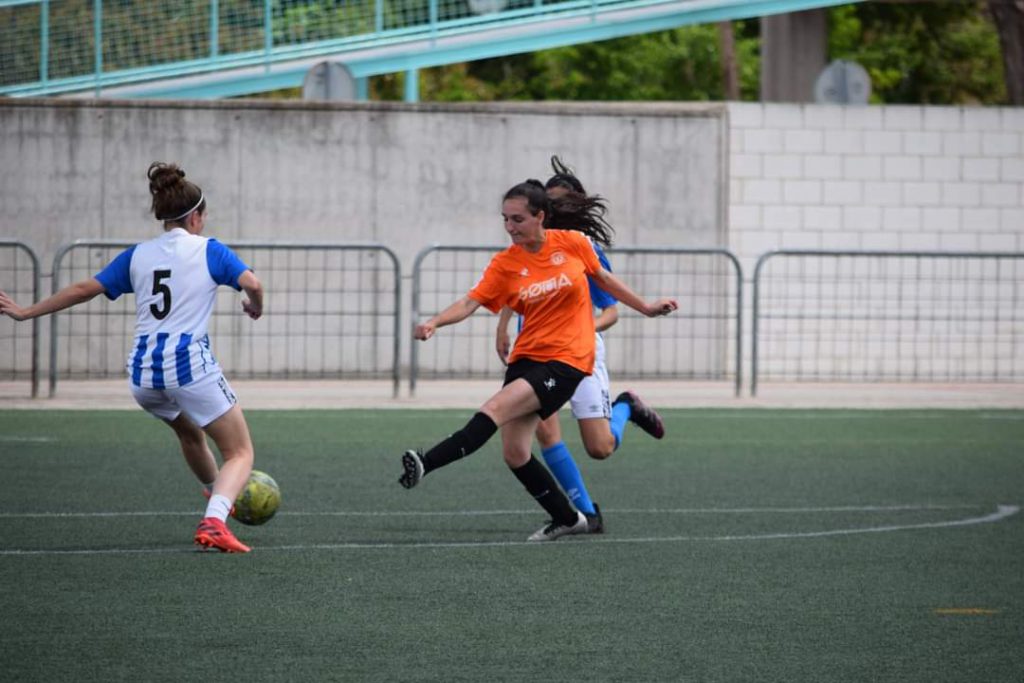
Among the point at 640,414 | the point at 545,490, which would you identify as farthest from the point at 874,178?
the point at 545,490

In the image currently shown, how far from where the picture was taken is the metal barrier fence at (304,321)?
747 inches

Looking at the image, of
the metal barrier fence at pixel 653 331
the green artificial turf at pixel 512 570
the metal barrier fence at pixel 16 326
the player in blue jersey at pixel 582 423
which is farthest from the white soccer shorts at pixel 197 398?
the metal barrier fence at pixel 653 331

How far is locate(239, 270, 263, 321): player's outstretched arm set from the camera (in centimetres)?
805

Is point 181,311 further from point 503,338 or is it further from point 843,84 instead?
point 843,84

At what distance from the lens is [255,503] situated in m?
8.87

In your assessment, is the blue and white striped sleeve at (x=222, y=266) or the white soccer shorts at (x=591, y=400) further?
the white soccer shorts at (x=591, y=400)

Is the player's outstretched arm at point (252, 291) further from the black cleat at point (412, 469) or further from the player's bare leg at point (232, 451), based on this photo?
the black cleat at point (412, 469)

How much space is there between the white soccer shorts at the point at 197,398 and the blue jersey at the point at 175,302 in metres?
0.04

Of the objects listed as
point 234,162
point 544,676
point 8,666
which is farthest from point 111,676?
point 234,162

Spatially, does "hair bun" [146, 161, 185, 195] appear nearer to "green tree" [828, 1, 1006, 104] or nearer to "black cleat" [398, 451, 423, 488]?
"black cleat" [398, 451, 423, 488]

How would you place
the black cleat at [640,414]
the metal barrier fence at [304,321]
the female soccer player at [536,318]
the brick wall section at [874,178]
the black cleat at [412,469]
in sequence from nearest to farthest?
the black cleat at [412,469] < the female soccer player at [536,318] < the black cleat at [640,414] < the metal barrier fence at [304,321] < the brick wall section at [874,178]

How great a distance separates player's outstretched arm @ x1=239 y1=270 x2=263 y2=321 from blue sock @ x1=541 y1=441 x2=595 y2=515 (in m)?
1.98

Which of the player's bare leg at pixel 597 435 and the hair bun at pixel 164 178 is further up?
the hair bun at pixel 164 178

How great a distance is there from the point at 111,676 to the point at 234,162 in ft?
47.6
